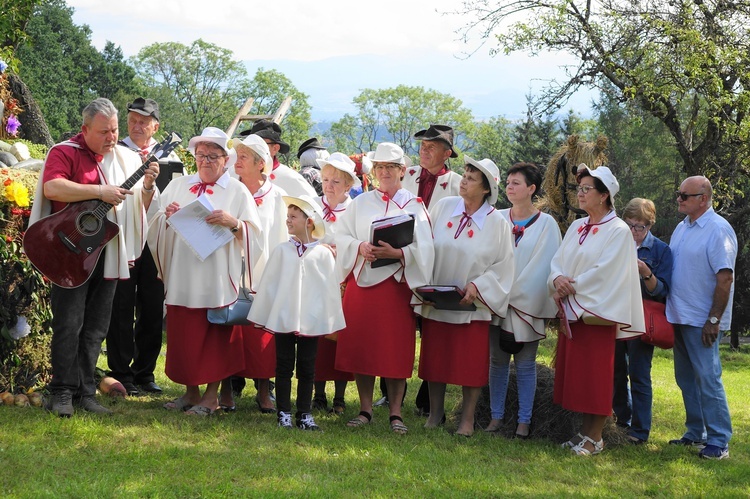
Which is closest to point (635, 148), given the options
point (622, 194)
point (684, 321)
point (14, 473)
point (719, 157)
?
point (622, 194)

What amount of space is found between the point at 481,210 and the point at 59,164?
10.5ft

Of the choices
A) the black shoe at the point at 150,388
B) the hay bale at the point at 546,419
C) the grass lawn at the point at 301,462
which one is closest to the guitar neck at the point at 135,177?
the grass lawn at the point at 301,462

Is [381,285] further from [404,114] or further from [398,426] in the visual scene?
[404,114]

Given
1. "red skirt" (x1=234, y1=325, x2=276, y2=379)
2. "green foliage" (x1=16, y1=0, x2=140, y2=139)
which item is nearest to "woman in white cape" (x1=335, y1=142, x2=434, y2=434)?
"red skirt" (x1=234, y1=325, x2=276, y2=379)

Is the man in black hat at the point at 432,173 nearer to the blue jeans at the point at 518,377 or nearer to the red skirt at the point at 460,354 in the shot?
the blue jeans at the point at 518,377

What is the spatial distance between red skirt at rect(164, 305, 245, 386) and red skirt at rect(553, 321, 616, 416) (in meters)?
2.64

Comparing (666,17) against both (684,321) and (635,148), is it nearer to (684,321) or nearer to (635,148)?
(684,321)

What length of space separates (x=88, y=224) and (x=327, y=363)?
237 centimetres

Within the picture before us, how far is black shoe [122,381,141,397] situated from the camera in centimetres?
750

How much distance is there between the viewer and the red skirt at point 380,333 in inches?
266

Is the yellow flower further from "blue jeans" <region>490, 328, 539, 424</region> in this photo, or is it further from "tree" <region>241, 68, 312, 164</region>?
"tree" <region>241, 68, 312, 164</region>

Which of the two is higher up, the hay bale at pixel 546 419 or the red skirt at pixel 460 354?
the red skirt at pixel 460 354

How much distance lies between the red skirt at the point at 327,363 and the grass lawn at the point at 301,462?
1.48 feet

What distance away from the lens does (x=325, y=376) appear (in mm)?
7465
